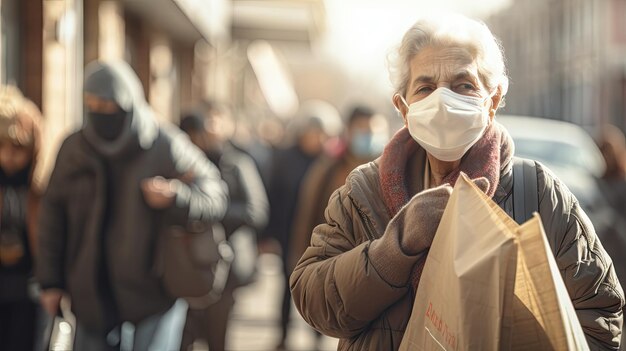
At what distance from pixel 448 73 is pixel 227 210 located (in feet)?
14.9

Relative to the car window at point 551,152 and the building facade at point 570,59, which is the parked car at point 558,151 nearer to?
the car window at point 551,152

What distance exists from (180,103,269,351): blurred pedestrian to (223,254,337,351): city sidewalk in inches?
18.0

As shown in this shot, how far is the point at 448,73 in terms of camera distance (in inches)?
105

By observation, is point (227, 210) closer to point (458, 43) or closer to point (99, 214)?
point (99, 214)

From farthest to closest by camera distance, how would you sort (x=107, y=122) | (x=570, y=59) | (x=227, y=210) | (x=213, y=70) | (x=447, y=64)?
1. (x=570, y=59)
2. (x=213, y=70)
3. (x=227, y=210)
4. (x=107, y=122)
5. (x=447, y=64)

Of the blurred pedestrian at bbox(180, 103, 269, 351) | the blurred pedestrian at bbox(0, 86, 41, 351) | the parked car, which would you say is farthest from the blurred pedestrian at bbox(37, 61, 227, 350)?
the parked car

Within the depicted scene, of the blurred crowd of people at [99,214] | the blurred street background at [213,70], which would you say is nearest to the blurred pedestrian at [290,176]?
the blurred street background at [213,70]

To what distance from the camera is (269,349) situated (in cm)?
865

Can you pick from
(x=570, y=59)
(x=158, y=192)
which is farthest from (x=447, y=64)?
(x=570, y=59)

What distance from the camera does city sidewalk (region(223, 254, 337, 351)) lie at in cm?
879

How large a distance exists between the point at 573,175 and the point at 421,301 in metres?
8.00

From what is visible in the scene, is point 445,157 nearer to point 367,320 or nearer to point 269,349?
point 367,320

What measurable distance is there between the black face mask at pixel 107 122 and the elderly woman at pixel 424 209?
7.64ft

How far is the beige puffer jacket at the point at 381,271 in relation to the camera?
2.58m
